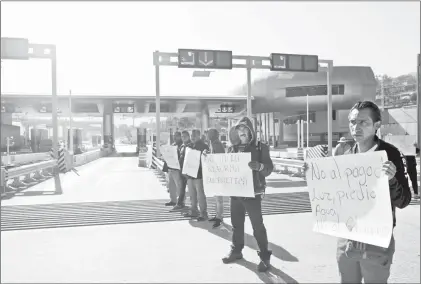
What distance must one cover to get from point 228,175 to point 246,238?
1.49 m

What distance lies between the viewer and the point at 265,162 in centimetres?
500

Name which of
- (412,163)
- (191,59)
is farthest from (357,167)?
(191,59)

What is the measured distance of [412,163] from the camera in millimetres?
2688

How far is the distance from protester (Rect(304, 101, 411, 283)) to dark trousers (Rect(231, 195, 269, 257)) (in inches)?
74.0

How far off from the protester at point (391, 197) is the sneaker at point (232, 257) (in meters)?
2.31

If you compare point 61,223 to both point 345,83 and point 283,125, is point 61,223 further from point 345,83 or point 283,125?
point 283,125

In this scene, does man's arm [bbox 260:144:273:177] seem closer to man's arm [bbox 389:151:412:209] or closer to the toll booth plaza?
the toll booth plaza

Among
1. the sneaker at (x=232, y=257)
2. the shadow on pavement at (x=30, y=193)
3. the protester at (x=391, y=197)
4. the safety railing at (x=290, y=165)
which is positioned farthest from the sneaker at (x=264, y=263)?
the shadow on pavement at (x=30, y=193)

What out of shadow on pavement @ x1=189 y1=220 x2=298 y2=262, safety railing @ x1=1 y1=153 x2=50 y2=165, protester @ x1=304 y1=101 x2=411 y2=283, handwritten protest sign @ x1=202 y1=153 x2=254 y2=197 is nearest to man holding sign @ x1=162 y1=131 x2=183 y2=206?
shadow on pavement @ x1=189 y1=220 x2=298 y2=262

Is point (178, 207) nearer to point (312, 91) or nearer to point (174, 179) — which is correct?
point (174, 179)

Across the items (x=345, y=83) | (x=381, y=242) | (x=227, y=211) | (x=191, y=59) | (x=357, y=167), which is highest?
(x=345, y=83)

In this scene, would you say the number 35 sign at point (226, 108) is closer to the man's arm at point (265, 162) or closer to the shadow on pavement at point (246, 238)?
the shadow on pavement at point (246, 238)

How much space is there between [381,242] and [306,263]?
2450 millimetres

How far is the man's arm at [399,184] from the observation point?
271 centimetres
